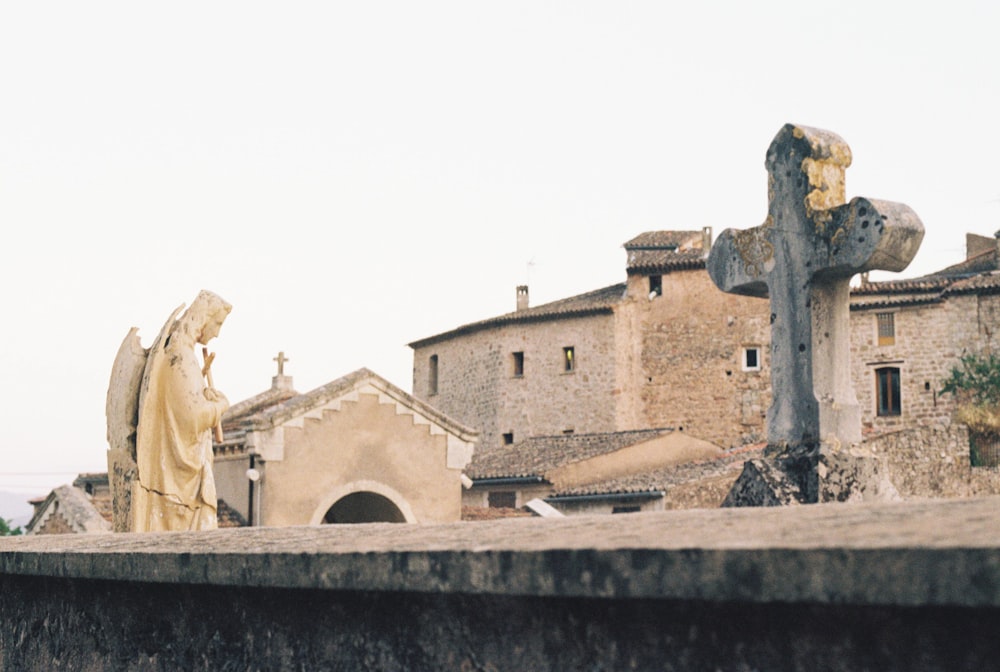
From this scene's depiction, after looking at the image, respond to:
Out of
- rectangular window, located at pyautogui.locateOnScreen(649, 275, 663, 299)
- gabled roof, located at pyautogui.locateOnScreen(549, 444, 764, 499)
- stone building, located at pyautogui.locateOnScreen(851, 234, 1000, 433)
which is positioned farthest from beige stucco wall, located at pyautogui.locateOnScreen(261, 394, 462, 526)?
rectangular window, located at pyautogui.locateOnScreen(649, 275, 663, 299)

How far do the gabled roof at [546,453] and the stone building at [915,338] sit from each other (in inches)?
338

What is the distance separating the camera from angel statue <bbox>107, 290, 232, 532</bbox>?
6.77 m

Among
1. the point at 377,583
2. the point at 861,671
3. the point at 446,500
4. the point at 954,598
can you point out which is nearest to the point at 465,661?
the point at 377,583

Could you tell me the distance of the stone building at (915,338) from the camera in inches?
1422

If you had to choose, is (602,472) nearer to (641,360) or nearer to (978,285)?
(641,360)

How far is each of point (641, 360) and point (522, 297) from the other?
6.92 m

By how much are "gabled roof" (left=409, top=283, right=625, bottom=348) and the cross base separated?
3347 centimetres

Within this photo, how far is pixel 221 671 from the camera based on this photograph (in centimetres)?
283

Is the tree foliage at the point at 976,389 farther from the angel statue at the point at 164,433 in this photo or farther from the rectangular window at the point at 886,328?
the angel statue at the point at 164,433

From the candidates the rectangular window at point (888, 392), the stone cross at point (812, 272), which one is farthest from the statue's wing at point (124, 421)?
the rectangular window at point (888, 392)

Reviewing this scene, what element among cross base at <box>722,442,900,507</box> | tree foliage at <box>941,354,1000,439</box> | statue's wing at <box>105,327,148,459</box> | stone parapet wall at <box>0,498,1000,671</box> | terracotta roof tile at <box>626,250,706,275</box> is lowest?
stone parapet wall at <box>0,498,1000,671</box>

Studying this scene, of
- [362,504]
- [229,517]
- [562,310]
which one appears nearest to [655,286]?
[562,310]

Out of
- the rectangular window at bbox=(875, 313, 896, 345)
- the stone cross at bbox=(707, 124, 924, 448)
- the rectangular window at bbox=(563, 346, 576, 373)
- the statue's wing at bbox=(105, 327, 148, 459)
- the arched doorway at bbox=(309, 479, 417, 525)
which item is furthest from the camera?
the rectangular window at bbox=(563, 346, 576, 373)

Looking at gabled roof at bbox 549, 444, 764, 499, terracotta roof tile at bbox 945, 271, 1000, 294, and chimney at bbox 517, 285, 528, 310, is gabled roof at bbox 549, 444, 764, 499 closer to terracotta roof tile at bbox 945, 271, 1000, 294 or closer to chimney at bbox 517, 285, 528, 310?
terracotta roof tile at bbox 945, 271, 1000, 294
